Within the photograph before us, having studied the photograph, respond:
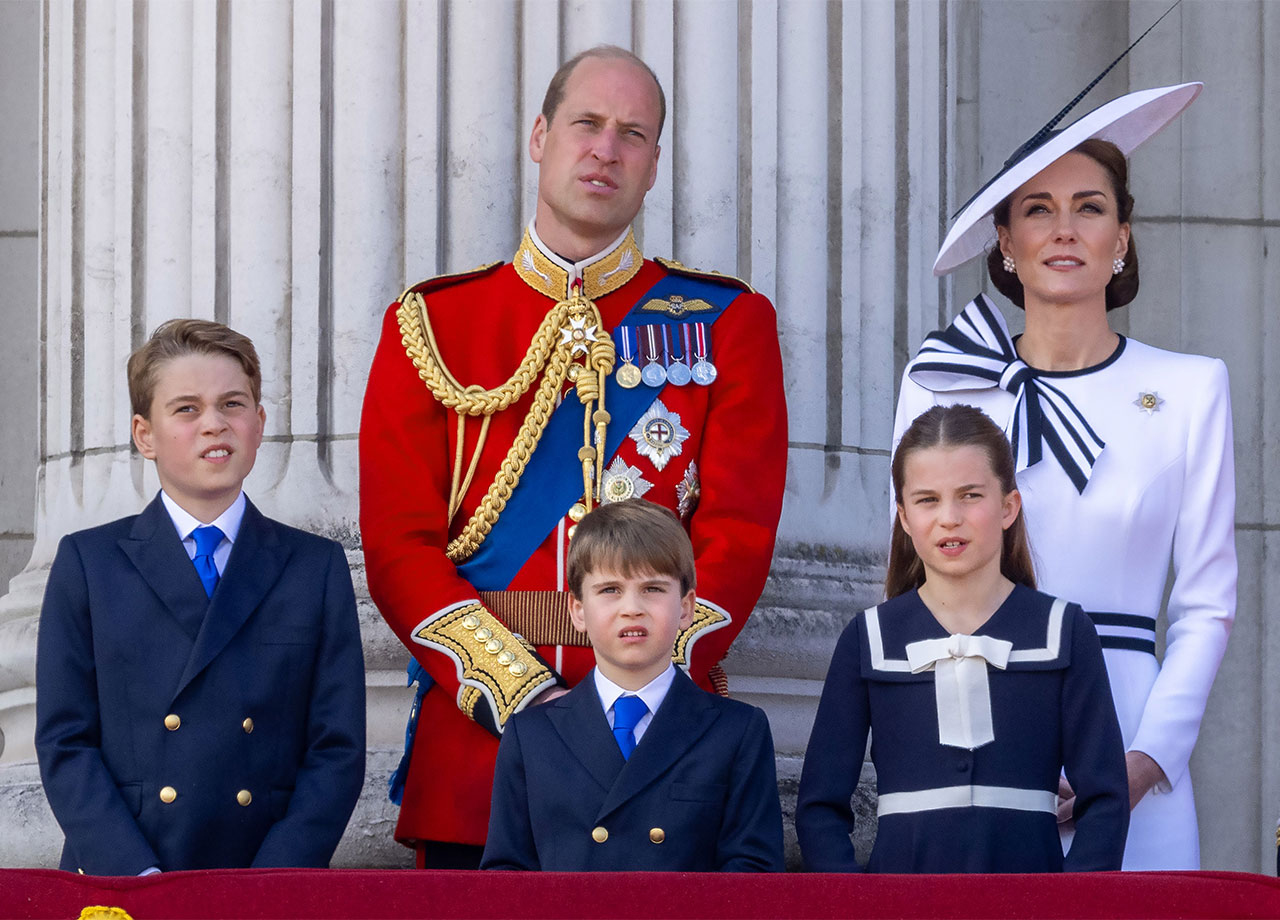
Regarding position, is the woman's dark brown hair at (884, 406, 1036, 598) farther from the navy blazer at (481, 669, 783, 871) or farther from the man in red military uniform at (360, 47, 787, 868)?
the navy blazer at (481, 669, 783, 871)

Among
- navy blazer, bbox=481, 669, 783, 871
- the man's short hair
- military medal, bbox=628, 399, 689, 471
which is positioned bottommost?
navy blazer, bbox=481, 669, 783, 871

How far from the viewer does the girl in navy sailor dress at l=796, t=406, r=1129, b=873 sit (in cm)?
305

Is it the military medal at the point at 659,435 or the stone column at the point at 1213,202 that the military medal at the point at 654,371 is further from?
the stone column at the point at 1213,202

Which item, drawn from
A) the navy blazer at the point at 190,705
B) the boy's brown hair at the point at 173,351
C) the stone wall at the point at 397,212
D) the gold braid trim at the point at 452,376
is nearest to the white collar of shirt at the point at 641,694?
the navy blazer at the point at 190,705

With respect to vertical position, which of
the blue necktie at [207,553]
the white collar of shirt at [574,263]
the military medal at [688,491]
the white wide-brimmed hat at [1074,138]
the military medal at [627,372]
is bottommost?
the blue necktie at [207,553]

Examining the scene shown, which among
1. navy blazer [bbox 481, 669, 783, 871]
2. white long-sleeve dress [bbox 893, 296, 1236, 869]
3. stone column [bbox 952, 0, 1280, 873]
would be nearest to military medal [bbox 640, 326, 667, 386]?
white long-sleeve dress [bbox 893, 296, 1236, 869]

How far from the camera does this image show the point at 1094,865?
2.99 meters

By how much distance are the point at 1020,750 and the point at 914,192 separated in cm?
210

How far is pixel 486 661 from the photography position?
332 centimetres

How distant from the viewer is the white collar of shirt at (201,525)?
3.30 meters

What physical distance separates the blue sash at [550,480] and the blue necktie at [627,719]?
1.67 ft

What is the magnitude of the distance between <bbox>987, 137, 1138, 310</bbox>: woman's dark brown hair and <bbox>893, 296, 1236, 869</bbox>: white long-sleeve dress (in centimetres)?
21

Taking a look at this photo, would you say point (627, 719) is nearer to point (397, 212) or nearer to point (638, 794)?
point (638, 794)

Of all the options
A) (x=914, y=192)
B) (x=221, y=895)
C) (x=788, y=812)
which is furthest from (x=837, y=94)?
(x=221, y=895)
